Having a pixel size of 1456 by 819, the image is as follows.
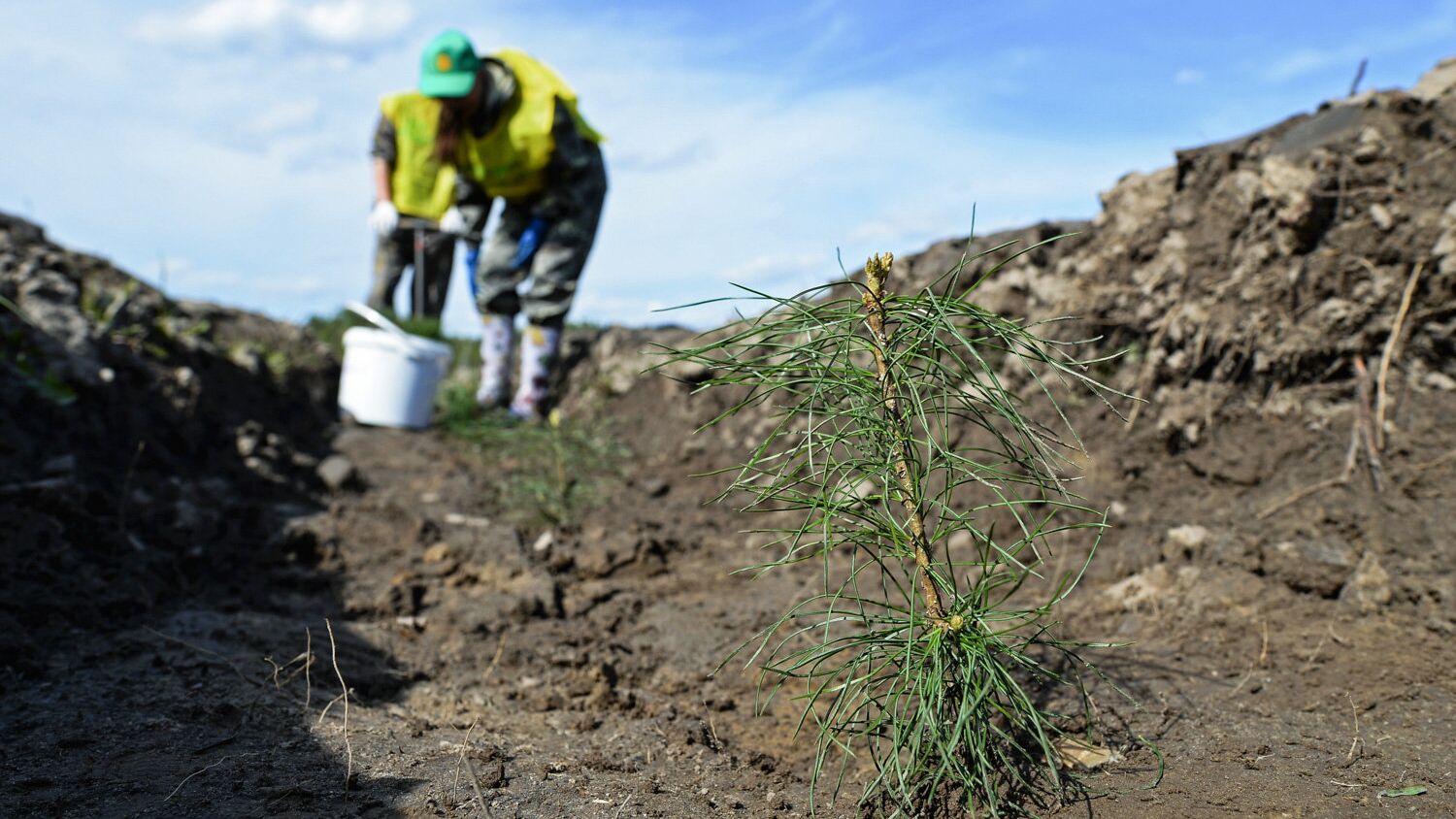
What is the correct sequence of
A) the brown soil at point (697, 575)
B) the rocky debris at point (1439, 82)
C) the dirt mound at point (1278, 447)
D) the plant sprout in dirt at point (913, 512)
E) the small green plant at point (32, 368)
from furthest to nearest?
the small green plant at point (32, 368) → the rocky debris at point (1439, 82) → the dirt mound at point (1278, 447) → the brown soil at point (697, 575) → the plant sprout in dirt at point (913, 512)

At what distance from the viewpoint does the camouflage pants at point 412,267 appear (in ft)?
23.1

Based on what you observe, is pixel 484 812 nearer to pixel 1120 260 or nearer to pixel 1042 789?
pixel 1042 789

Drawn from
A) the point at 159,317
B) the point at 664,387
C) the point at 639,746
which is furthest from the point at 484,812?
the point at 159,317

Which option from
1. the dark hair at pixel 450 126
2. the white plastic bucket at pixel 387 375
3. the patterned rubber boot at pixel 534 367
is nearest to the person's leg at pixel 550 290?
the patterned rubber boot at pixel 534 367

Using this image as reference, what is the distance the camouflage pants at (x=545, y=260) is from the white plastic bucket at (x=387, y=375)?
0.53 metres

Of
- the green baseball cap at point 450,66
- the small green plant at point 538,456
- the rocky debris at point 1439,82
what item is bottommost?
the small green plant at point 538,456

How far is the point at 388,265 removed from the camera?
714 centimetres

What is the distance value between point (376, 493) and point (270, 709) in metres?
2.71

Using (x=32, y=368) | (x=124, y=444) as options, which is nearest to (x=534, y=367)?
(x=124, y=444)

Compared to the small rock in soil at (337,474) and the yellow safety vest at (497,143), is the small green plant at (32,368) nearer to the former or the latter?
the small rock in soil at (337,474)

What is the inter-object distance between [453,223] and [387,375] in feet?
3.75

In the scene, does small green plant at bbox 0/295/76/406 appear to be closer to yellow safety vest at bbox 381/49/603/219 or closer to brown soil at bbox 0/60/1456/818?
brown soil at bbox 0/60/1456/818

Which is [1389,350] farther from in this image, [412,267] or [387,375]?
[412,267]

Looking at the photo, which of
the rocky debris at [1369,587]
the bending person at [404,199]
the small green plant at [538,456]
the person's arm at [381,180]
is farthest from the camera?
the person's arm at [381,180]
